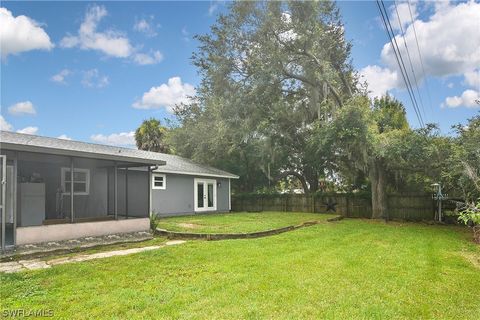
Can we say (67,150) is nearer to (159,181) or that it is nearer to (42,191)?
(42,191)

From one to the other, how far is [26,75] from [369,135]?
12.5 metres

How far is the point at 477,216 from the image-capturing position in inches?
182

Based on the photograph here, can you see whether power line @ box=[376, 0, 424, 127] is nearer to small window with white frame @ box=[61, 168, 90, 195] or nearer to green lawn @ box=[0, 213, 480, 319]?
green lawn @ box=[0, 213, 480, 319]

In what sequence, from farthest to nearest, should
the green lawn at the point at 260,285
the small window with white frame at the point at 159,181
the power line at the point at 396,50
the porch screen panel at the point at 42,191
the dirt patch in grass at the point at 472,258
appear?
the small window with white frame at the point at 159,181
the porch screen panel at the point at 42,191
the power line at the point at 396,50
the dirt patch in grass at the point at 472,258
the green lawn at the point at 260,285

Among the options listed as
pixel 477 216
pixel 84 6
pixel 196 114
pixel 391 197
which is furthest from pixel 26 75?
pixel 391 197

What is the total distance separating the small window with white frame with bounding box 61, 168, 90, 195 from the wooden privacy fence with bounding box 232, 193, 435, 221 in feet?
31.6

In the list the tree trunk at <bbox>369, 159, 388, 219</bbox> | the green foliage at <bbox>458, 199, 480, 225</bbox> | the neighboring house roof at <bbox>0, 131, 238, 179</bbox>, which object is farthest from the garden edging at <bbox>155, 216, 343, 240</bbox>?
the tree trunk at <bbox>369, 159, 388, 219</bbox>

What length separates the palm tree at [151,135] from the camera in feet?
91.2

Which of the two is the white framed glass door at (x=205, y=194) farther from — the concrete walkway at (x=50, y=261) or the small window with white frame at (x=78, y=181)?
the concrete walkway at (x=50, y=261)

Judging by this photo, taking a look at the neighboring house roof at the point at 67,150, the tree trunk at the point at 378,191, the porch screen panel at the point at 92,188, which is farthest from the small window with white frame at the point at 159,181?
the tree trunk at the point at 378,191

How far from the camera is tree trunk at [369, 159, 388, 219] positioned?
14468mm

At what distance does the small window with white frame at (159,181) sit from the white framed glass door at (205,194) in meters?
1.99

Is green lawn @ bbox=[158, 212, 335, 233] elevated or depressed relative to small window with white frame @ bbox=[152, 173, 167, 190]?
depressed

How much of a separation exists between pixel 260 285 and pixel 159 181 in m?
10.3
